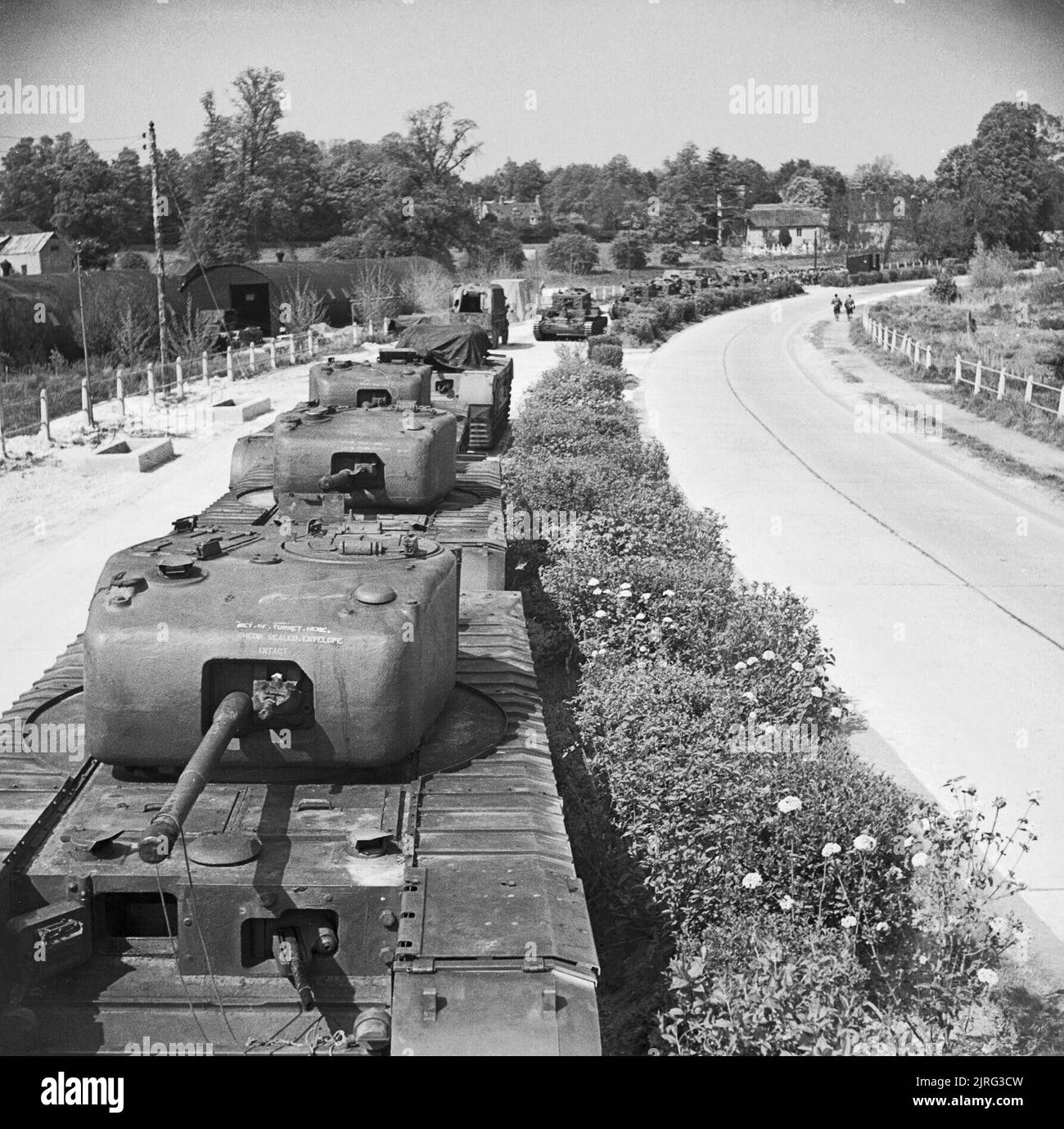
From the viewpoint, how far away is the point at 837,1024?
639cm

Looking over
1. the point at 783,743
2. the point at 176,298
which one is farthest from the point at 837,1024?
the point at 176,298

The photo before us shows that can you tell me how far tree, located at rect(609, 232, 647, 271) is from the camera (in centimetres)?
9275

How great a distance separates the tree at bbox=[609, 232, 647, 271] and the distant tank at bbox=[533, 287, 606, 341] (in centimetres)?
4526

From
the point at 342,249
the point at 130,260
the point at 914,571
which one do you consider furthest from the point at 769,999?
the point at 342,249

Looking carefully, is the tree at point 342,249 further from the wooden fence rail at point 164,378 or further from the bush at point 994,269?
the bush at point 994,269

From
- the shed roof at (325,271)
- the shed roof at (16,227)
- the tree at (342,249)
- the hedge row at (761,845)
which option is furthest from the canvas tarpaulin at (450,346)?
the shed roof at (16,227)

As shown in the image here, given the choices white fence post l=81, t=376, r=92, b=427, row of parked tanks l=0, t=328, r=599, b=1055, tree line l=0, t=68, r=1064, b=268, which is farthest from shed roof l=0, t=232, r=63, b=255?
row of parked tanks l=0, t=328, r=599, b=1055

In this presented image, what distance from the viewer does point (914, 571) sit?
16.8 m

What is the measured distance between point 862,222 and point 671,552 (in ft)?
382

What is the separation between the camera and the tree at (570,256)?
3435 inches

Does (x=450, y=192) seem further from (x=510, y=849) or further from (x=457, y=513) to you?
(x=510, y=849)

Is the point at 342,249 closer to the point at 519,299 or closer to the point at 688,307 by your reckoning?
the point at 519,299

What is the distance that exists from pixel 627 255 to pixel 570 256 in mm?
6805

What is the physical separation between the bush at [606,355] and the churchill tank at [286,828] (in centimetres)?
2951
